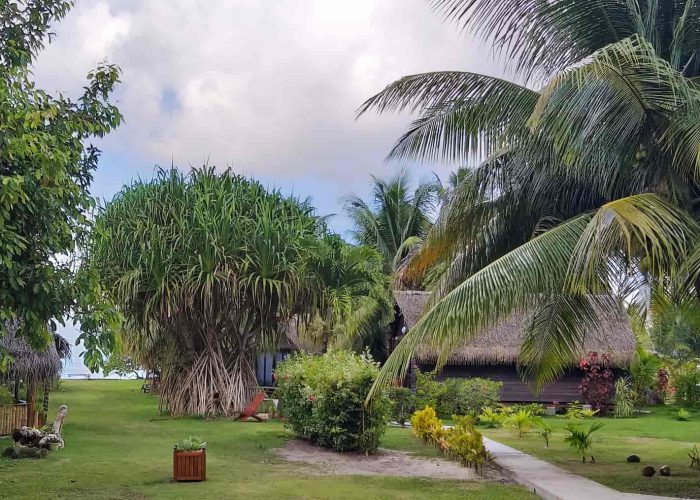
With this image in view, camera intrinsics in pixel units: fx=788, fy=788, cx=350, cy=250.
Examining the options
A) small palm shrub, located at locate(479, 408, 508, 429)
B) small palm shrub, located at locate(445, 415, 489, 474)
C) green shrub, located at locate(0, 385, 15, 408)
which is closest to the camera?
small palm shrub, located at locate(445, 415, 489, 474)

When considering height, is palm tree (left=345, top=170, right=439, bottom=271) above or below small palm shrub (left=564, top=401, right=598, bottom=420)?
→ above

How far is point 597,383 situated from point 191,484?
1716 centimetres

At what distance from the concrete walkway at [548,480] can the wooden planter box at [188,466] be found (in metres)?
4.63

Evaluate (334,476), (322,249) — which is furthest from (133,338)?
(334,476)

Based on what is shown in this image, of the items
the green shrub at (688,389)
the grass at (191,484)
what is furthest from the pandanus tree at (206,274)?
the green shrub at (688,389)

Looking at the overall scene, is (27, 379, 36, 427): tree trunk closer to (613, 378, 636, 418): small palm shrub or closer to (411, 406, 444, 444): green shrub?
(411, 406, 444, 444): green shrub

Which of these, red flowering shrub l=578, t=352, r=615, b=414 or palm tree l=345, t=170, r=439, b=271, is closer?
red flowering shrub l=578, t=352, r=615, b=414

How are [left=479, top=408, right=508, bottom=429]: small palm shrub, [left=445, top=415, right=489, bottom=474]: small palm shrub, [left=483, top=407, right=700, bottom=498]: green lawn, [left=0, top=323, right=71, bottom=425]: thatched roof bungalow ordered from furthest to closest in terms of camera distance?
[left=479, top=408, right=508, bottom=429]: small palm shrub
[left=0, top=323, right=71, bottom=425]: thatched roof bungalow
[left=445, top=415, right=489, bottom=474]: small palm shrub
[left=483, top=407, right=700, bottom=498]: green lawn

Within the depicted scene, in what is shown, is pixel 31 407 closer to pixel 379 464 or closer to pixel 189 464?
pixel 189 464

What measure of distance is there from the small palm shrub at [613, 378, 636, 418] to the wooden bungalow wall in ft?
4.27

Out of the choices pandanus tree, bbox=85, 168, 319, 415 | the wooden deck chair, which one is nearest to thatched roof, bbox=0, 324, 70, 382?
pandanus tree, bbox=85, 168, 319, 415

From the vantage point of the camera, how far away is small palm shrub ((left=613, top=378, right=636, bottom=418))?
23864 millimetres

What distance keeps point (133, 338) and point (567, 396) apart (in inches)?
547

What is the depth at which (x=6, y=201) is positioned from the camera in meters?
6.59
